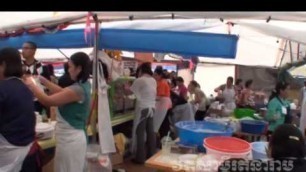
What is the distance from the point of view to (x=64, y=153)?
2668 millimetres

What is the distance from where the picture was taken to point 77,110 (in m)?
2.60

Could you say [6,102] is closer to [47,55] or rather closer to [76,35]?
[76,35]

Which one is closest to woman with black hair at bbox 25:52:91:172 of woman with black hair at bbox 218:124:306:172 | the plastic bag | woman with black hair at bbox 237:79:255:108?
the plastic bag

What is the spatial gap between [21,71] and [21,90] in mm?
121

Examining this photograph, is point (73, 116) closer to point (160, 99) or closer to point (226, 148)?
point (226, 148)

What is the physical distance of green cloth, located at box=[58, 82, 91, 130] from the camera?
8.43 ft

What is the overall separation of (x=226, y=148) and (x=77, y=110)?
3.87 feet

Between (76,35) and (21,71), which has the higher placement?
(76,35)

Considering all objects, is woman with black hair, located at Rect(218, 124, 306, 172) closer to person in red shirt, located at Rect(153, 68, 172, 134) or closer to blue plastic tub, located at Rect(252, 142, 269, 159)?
blue plastic tub, located at Rect(252, 142, 269, 159)

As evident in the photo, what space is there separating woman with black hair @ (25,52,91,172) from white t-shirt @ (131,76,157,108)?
203cm

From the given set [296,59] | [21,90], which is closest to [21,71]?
[21,90]

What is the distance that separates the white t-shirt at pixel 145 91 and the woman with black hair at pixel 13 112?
8.59 ft

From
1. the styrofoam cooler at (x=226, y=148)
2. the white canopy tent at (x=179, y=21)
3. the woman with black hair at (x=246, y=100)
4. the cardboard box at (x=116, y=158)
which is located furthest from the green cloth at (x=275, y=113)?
the woman with black hair at (x=246, y=100)

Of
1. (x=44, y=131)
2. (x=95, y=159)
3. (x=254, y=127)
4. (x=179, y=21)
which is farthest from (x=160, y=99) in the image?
(x=44, y=131)
